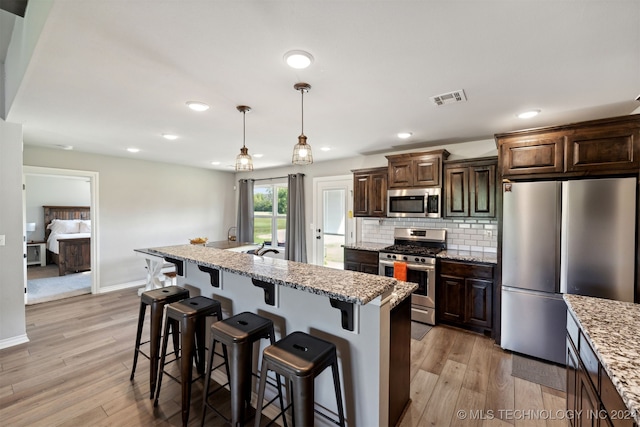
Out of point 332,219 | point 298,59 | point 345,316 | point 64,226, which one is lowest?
point 345,316

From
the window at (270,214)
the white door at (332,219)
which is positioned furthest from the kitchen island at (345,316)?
the window at (270,214)

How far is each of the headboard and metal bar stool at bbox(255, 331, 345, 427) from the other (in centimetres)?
850

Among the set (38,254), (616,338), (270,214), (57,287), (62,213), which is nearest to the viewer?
(616,338)

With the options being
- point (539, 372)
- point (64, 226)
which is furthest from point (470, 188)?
point (64, 226)

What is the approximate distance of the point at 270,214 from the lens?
6371 millimetres

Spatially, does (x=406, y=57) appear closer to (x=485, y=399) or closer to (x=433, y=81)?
(x=433, y=81)

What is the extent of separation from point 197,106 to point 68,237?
227 inches

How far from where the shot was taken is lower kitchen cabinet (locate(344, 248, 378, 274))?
3951mm

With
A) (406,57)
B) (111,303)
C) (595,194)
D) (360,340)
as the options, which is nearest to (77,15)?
(406,57)

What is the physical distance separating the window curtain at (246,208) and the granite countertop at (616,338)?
578 centimetres

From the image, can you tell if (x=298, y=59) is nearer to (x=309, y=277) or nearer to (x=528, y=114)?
(x=309, y=277)
